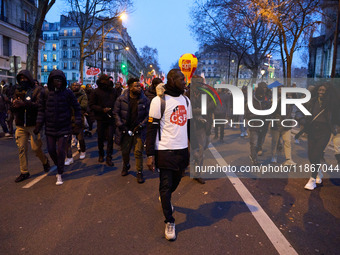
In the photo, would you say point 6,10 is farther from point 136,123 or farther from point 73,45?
point 73,45

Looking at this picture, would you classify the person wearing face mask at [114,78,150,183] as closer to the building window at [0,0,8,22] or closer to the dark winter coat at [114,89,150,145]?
the dark winter coat at [114,89,150,145]

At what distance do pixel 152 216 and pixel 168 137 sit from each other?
47.0 inches

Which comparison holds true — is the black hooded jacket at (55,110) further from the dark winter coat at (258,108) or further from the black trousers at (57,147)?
the dark winter coat at (258,108)

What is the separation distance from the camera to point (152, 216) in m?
4.09

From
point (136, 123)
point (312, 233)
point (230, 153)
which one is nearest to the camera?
point (312, 233)

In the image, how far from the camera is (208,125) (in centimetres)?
605

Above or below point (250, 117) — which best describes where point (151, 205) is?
below

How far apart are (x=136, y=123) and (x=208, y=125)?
144 cm

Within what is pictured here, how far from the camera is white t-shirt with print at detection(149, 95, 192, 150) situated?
3.61 meters

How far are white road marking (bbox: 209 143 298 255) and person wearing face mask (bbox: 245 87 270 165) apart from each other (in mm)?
998

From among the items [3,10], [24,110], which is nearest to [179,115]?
[24,110]

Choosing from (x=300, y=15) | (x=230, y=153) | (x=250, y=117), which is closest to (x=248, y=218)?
(x=250, y=117)

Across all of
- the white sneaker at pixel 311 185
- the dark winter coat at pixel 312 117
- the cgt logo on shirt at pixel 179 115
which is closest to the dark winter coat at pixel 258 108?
the dark winter coat at pixel 312 117

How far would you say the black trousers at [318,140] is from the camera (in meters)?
5.34
